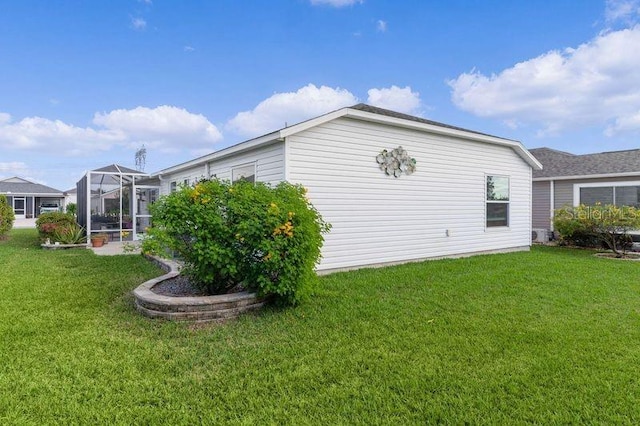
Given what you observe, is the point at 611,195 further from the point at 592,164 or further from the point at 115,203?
the point at 115,203

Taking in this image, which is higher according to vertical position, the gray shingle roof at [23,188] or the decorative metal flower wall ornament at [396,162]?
the gray shingle roof at [23,188]

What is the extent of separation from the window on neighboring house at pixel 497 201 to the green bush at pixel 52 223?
13.7 m

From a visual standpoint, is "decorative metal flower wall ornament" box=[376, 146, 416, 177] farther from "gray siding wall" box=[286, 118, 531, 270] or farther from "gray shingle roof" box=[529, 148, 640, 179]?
"gray shingle roof" box=[529, 148, 640, 179]

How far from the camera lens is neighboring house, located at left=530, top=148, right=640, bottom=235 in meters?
13.1

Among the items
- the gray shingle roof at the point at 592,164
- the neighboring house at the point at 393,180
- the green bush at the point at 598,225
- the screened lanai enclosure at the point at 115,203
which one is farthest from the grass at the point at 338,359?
the gray shingle roof at the point at 592,164

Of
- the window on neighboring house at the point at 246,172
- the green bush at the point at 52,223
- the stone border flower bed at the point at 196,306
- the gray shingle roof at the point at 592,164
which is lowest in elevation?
the stone border flower bed at the point at 196,306

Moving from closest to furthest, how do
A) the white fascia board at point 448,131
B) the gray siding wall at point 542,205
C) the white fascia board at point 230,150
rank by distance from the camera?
the white fascia board at point 230,150, the white fascia board at point 448,131, the gray siding wall at point 542,205

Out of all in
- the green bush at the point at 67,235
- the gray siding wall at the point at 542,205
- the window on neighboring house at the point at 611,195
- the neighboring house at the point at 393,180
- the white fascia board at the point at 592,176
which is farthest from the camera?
the gray siding wall at the point at 542,205

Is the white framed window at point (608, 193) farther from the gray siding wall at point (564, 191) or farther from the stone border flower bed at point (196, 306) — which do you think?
the stone border flower bed at point (196, 306)

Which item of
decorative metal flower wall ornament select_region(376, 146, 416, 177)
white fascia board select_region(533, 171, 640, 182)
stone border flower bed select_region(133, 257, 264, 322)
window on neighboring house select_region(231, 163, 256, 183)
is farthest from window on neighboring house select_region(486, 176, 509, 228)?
stone border flower bed select_region(133, 257, 264, 322)

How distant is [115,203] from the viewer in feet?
45.9

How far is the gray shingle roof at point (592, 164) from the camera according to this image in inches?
524

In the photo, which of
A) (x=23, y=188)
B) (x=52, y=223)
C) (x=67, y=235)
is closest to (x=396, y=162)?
(x=67, y=235)

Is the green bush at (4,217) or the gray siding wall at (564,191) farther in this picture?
the gray siding wall at (564,191)
